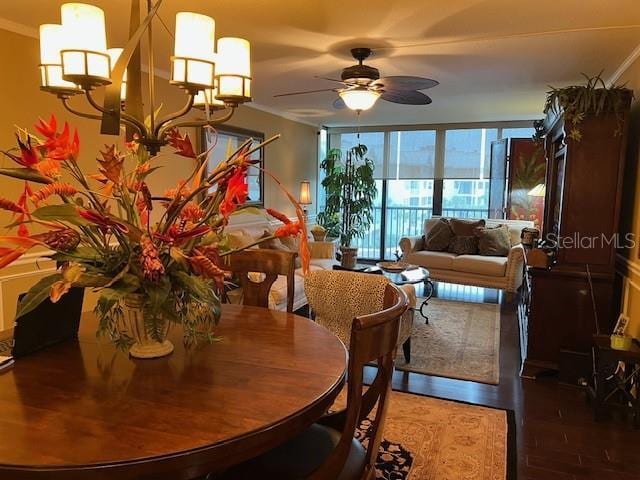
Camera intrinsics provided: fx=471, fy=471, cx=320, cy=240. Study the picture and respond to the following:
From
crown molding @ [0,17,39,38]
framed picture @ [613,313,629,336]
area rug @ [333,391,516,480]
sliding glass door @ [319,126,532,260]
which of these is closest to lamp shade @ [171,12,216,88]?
area rug @ [333,391,516,480]

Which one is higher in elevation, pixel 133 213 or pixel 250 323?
pixel 133 213

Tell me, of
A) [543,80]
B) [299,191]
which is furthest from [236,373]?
[299,191]

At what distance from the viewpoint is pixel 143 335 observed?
4.73 feet

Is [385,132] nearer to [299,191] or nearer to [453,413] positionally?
[299,191]

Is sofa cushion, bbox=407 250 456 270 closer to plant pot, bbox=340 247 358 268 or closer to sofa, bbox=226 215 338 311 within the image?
sofa, bbox=226 215 338 311

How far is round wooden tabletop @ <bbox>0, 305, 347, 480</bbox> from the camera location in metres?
0.95

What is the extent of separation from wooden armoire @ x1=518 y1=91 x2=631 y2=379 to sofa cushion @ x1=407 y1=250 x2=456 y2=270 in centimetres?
247

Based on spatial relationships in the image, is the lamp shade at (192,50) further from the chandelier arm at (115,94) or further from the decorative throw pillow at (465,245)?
the decorative throw pillow at (465,245)

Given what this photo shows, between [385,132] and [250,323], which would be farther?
[385,132]

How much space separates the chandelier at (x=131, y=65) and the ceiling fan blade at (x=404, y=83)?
1.71 meters

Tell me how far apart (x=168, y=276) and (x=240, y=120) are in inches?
182

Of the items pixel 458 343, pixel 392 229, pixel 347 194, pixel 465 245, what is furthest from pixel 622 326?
pixel 392 229

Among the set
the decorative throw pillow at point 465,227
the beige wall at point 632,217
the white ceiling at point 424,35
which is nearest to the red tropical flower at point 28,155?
the white ceiling at point 424,35

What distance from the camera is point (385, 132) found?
790 centimetres
